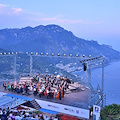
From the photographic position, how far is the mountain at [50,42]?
374ft

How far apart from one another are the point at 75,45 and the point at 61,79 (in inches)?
4607

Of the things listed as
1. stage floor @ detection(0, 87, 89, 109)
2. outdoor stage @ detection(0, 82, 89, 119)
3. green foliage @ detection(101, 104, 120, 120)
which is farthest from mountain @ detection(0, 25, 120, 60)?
green foliage @ detection(101, 104, 120, 120)

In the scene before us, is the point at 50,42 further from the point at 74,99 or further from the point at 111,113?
the point at 111,113

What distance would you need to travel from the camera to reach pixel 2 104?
13844 mm

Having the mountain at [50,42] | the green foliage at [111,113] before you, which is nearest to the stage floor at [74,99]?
the green foliage at [111,113]

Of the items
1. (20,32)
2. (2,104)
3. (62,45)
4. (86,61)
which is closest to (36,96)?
(2,104)

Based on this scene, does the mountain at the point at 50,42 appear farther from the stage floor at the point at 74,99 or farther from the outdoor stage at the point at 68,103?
the outdoor stage at the point at 68,103

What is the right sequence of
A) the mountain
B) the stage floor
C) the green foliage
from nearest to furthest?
the green foliage, the stage floor, the mountain

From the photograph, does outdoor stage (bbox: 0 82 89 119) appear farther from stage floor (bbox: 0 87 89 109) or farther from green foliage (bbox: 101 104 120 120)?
green foliage (bbox: 101 104 120 120)

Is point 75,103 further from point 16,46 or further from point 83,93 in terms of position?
point 16,46

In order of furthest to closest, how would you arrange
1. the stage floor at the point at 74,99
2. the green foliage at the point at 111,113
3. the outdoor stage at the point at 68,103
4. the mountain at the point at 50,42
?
the mountain at the point at 50,42 < the stage floor at the point at 74,99 < the outdoor stage at the point at 68,103 < the green foliage at the point at 111,113

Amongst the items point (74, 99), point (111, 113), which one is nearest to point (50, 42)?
point (74, 99)

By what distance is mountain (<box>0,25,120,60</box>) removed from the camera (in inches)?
4488

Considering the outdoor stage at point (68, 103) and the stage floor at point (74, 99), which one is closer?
the outdoor stage at point (68, 103)
